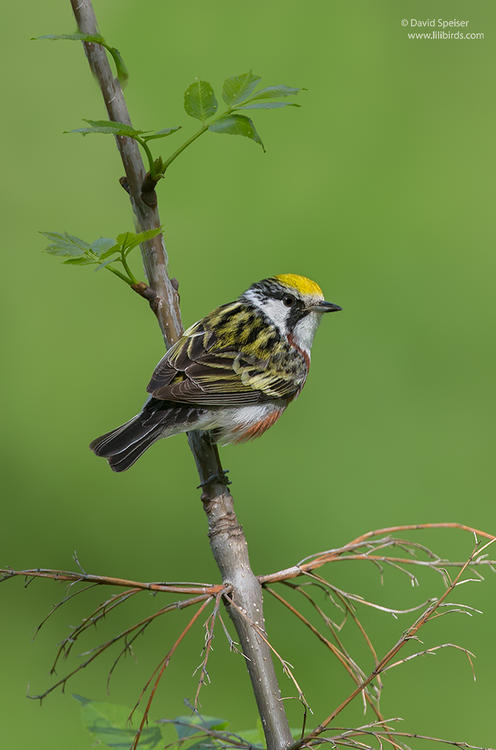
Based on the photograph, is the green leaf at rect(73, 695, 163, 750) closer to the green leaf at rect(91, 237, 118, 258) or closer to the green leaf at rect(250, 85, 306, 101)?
the green leaf at rect(91, 237, 118, 258)

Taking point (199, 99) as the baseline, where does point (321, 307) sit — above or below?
below

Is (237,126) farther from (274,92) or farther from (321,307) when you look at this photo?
(321,307)

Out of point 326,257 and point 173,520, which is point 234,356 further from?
point 326,257

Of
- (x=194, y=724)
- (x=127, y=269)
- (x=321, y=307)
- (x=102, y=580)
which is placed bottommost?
(x=194, y=724)

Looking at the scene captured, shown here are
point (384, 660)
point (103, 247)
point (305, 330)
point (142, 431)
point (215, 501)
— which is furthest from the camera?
point (305, 330)

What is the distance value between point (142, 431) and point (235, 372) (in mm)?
424

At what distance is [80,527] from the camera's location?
4.54 meters

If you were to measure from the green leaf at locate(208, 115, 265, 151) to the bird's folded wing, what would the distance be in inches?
38.3

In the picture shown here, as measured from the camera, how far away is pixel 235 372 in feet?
8.50

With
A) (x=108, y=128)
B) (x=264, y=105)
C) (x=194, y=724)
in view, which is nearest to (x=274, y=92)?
(x=264, y=105)

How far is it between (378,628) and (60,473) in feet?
6.19

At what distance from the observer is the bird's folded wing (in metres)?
2.31

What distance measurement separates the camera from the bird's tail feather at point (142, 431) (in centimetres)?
218

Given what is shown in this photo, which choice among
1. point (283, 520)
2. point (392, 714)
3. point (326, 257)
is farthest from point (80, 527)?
point (326, 257)
